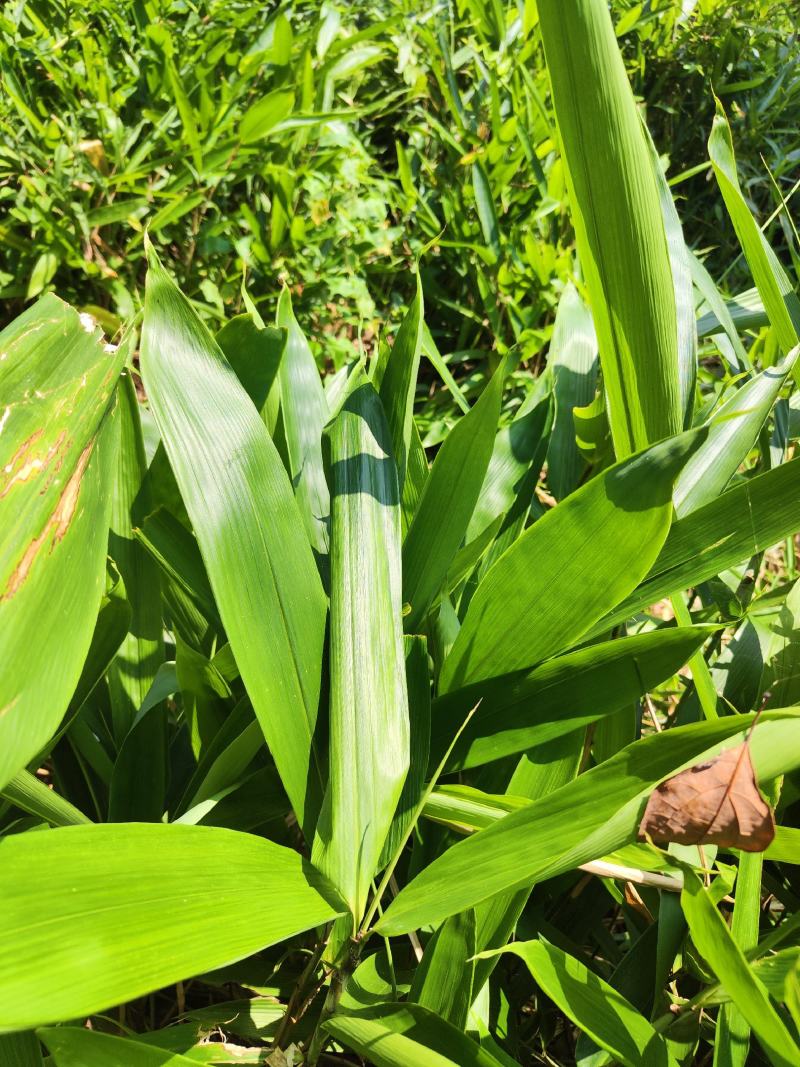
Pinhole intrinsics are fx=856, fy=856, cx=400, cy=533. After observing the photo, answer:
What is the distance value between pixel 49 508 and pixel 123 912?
203 millimetres

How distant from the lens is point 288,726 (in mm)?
522

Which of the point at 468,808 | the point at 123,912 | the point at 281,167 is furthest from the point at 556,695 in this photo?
the point at 281,167

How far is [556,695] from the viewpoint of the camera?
58 cm

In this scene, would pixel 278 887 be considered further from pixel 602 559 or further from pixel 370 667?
pixel 602 559

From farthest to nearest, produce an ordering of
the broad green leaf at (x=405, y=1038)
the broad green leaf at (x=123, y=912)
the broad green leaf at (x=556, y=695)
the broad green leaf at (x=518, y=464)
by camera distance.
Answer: the broad green leaf at (x=518, y=464)
the broad green leaf at (x=556, y=695)
the broad green leaf at (x=405, y=1038)
the broad green leaf at (x=123, y=912)

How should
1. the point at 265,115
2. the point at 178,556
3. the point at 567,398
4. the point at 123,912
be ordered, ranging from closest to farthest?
the point at 123,912, the point at 178,556, the point at 567,398, the point at 265,115

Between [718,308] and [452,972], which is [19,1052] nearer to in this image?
[452,972]

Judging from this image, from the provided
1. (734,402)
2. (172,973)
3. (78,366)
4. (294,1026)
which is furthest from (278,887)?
(734,402)

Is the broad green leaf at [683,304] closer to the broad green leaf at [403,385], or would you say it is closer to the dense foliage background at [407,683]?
the dense foliage background at [407,683]

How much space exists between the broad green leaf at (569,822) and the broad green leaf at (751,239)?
380 millimetres

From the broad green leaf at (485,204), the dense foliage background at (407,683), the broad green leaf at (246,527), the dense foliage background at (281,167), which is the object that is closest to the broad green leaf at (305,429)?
the dense foliage background at (407,683)

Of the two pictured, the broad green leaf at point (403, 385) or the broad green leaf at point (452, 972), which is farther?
the broad green leaf at point (403, 385)

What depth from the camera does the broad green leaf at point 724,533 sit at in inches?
21.8

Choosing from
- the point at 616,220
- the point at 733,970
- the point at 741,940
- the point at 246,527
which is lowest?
the point at 741,940
